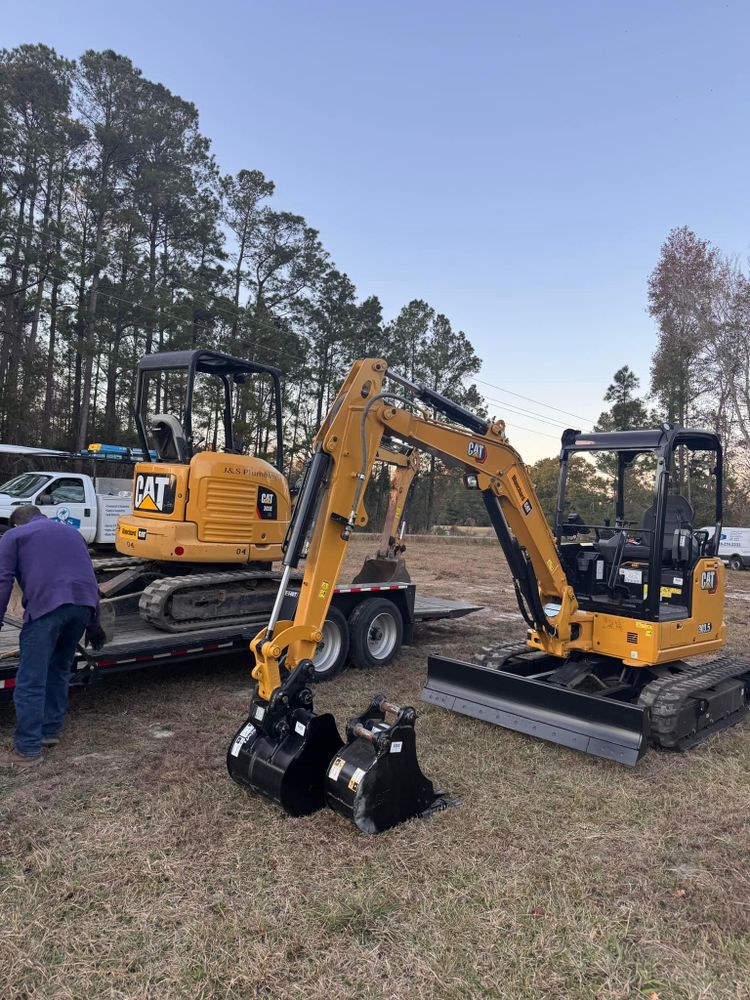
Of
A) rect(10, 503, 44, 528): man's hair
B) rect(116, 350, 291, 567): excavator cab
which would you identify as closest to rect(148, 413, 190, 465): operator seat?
rect(116, 350, 291, 567): excavator cab

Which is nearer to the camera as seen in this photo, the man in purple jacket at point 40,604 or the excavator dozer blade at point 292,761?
the excavator dozer blade at point 292,761

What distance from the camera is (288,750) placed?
180 inches

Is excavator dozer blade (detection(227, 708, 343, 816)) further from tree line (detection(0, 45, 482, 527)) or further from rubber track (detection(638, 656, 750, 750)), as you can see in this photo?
tree line (detection(0, 45, 482, 527))

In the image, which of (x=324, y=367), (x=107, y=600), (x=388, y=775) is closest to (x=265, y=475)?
(x=107, y=600)

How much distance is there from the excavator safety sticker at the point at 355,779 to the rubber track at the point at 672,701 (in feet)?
8.40

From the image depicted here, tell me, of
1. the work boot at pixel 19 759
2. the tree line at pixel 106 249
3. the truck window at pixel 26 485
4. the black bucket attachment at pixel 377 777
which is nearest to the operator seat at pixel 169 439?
the work boot at pixel 19 759

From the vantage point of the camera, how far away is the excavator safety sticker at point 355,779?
4.35 metres

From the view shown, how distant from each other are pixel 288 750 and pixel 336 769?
1.11 feet

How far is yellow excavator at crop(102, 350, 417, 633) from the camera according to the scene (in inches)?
288

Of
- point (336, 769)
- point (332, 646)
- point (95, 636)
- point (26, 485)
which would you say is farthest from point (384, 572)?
point (26, 485)

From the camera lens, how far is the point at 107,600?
735cm

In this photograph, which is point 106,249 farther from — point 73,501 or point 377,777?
point 377,777

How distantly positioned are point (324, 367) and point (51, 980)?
123ft

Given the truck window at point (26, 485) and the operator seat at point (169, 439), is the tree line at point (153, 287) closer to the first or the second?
the truck window at point (26, 485)
